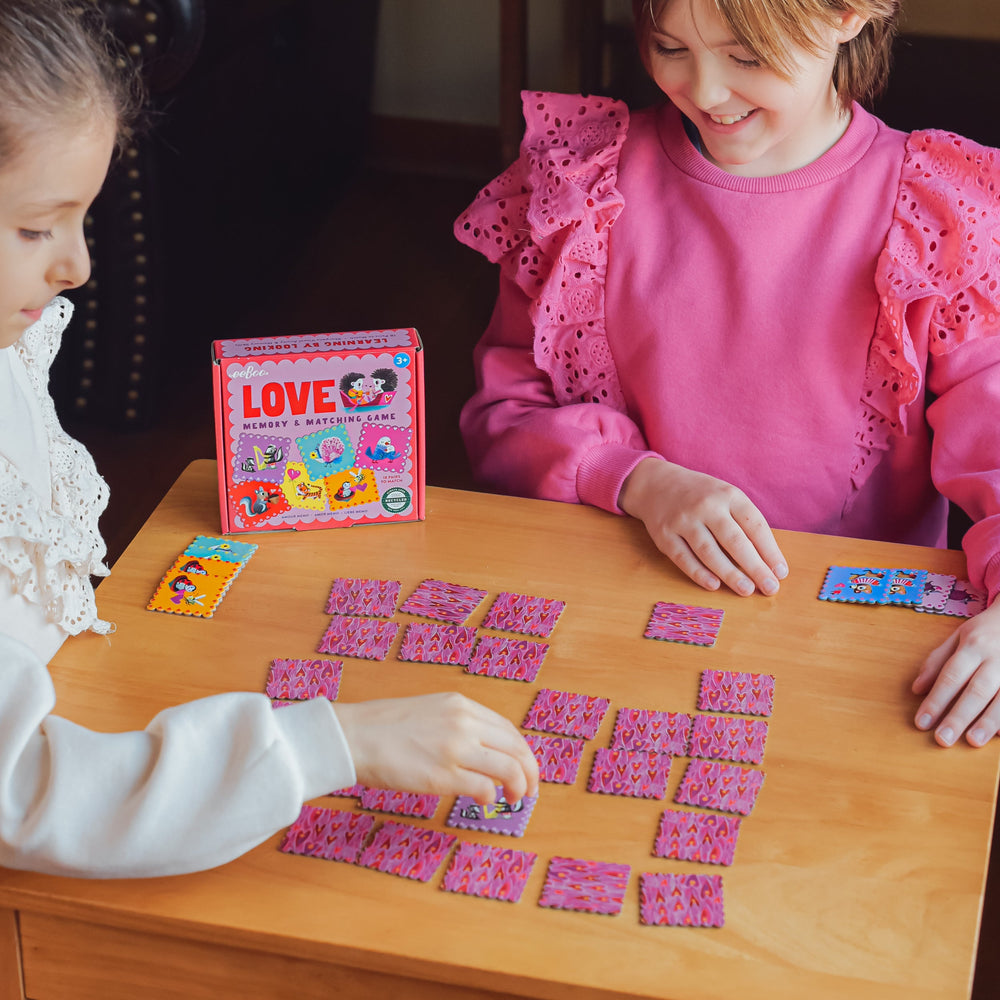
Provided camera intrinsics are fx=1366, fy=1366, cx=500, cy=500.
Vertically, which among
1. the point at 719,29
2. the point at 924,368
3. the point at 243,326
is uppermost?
the point at 719,29

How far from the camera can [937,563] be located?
→ 3.90ft

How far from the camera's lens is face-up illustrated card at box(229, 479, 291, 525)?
1.19 metres

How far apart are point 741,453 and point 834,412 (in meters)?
0.10

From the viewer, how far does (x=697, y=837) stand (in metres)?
0.90

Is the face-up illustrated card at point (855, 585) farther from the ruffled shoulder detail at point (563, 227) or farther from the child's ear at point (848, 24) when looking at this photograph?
the child's ear at point (848, 24)

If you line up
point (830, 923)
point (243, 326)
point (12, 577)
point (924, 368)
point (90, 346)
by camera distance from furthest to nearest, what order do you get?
1. point (243, 326)
2. point (90, 346)
3. point (924, 368)
4. point (12, 577)
5. point (830, 923)

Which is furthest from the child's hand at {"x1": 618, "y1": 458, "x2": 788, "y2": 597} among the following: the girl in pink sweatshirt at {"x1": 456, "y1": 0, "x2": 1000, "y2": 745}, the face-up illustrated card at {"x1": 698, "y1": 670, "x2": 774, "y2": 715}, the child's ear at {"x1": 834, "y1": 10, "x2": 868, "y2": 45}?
the child's ear at {"x1": 834, "y1": 10, "x2": 868, "y2": 45}

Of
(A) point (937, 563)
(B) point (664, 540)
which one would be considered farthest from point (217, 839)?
(A) point (937, 563)

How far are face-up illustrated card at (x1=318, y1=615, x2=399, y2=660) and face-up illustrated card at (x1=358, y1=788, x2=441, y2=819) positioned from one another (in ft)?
0.49

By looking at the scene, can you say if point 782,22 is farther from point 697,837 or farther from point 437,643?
point 697,837

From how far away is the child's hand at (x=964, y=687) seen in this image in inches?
38.7

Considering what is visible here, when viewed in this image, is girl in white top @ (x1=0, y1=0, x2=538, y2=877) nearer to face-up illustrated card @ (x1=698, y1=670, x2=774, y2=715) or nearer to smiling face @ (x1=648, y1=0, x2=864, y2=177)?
face-up illustrated card @ (x1=698, y1=670, x2=774, y2=715)

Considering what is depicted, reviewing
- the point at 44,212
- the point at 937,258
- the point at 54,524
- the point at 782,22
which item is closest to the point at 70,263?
the point at 44,212

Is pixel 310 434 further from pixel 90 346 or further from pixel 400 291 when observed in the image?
pixel 400 291
